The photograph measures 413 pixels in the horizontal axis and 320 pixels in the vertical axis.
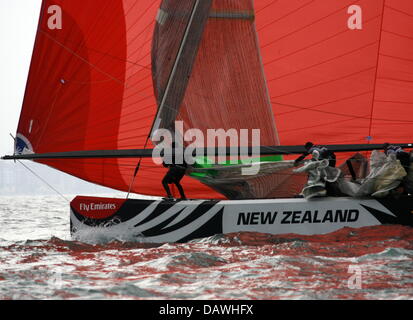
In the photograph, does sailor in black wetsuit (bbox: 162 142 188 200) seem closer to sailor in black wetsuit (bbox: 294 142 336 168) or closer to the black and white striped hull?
the black and white striped hull

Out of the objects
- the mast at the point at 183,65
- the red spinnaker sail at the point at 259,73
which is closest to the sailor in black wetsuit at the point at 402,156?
the red spinnaker sail at the point at 259,73

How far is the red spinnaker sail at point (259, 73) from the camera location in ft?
30.6

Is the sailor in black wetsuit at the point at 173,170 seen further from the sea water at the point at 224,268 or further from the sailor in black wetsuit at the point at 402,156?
the sailor in black wetsuit at the point at 402,156

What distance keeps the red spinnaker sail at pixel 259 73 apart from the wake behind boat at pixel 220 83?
0.02 metres

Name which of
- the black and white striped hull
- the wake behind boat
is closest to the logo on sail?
the wake behind boat

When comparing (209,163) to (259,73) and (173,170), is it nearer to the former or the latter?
(173,170)

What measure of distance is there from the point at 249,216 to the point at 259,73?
2.72 meters

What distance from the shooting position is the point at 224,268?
215 inches

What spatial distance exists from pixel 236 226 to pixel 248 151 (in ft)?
4.56

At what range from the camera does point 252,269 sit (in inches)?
211

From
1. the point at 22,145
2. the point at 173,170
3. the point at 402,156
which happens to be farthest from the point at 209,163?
the point at 22,145

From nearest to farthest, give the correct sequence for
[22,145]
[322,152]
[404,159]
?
[404,159] → [322,152] → [22,145]

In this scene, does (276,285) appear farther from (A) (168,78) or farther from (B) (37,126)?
(B) (37,126)

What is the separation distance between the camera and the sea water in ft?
14.7
